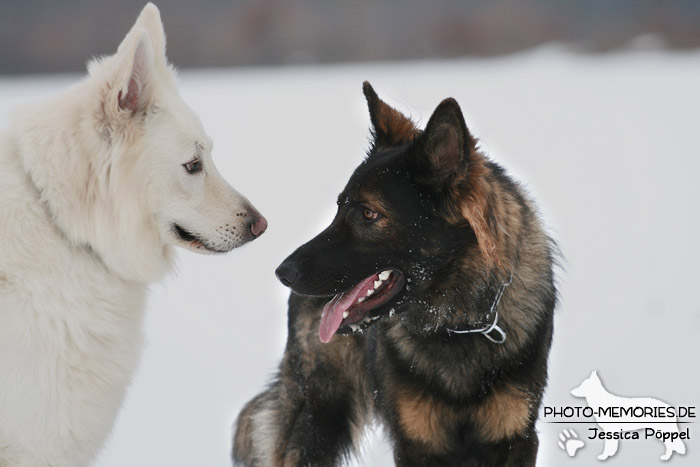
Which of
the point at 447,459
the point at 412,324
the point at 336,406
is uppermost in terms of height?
the point at 412,324

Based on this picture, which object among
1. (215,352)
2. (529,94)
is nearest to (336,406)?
(215,352)

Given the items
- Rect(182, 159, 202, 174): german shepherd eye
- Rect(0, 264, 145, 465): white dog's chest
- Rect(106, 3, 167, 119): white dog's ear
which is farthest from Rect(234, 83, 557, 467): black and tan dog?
Rect(106, 3, 167, 119): white dog's ear

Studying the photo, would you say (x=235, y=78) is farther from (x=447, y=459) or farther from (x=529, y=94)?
(x=447, y=459)

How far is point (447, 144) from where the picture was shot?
2977 mm

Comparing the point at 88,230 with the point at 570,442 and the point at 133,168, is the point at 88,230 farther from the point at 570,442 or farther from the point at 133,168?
the point at 570,442

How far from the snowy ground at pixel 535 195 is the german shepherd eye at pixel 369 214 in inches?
25.7

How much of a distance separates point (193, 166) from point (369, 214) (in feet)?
2.64

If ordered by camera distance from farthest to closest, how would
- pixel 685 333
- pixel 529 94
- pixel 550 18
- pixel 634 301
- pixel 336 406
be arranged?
pixel 550 18
pixel 529 94
pixel 634 301
pixel 685 333
pixel 336 406

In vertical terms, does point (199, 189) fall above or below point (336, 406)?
above

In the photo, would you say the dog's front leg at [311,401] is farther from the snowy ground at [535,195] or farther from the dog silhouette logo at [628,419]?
the dog silhouette logo at [628,419]

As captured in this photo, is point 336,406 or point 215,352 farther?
point 215,352

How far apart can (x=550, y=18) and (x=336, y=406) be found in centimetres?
1544

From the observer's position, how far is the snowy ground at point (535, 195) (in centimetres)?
518

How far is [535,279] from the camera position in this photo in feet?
11.0
